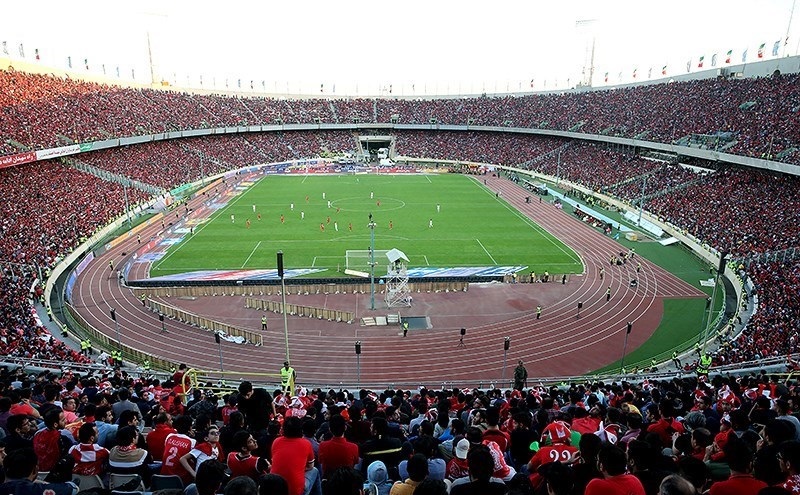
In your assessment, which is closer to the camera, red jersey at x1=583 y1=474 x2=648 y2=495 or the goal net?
red jersey at x1=583 y1=474 x2=648 y2=495

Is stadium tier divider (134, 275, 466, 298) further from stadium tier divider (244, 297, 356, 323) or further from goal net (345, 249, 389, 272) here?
goal net (345, 249, 389, 272)

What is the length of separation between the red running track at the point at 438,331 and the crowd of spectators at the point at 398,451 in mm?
13184

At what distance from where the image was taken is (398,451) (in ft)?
22.2

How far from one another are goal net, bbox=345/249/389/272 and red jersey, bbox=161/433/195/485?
29.6 metres

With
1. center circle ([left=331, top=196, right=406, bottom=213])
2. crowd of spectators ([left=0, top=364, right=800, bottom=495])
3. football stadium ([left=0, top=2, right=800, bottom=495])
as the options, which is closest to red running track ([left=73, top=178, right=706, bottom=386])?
football stadium ([left=0, top=2, right=800, bottom=495])

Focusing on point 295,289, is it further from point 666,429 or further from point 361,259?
point 666,429

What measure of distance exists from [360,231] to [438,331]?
810 inches

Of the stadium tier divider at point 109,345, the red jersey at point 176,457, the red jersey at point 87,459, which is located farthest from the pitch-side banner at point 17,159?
the red jersey at point 176,457

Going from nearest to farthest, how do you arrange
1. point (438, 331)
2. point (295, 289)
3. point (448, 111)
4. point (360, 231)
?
point (438, 331) < point (295, 289) < point (360, 231) < point (448, 111)

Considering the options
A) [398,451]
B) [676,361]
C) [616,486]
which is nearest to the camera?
[616,486]

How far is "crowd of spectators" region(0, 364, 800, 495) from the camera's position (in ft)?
15.4

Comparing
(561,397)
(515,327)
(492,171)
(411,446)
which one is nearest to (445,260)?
(515,327)

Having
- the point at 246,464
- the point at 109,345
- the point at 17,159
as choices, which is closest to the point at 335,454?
the point at 246,464

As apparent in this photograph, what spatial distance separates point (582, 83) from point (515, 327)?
94654mm
